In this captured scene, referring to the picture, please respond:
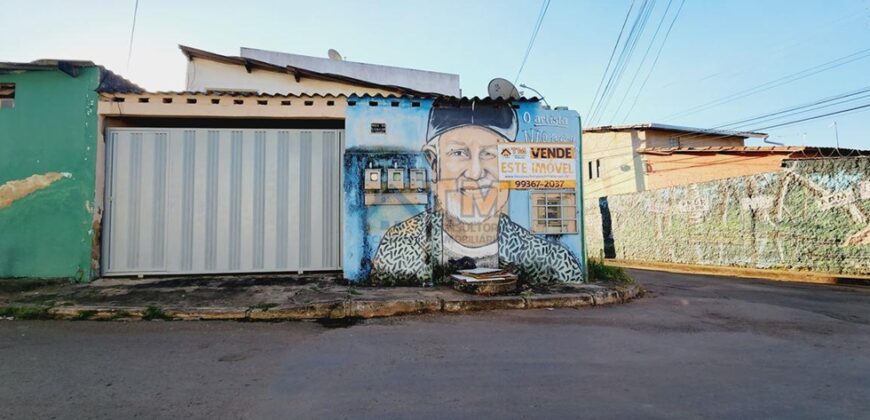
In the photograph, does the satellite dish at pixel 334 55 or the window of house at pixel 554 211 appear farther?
the satellite dish at pixel 334 55

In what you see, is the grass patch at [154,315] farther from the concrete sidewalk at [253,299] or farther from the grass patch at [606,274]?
the grass patch at [606,274]

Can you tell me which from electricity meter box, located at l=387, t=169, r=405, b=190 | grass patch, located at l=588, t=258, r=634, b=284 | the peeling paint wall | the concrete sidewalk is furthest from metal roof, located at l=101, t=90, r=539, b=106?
the peeling paint wall

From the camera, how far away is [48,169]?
6.84 metres

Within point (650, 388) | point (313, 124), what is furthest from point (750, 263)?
point (313, 124)

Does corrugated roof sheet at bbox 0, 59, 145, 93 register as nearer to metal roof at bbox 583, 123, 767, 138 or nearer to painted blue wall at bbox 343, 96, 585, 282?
painted blue wall at bbox 343, 96, 585, 282

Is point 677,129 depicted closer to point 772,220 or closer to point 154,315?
point 772,220

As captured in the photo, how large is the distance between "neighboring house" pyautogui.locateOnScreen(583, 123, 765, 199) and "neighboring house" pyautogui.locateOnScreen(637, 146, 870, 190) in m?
0.82

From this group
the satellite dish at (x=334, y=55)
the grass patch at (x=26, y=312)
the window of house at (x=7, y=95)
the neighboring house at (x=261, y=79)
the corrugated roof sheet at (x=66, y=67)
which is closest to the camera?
the grass patch at (x=26, y=312)

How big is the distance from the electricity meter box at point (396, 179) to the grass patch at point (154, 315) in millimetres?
3625

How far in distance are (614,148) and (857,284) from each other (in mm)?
13563

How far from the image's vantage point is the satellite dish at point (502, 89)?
25.2 feet

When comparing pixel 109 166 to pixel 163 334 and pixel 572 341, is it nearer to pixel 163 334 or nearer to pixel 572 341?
pixel 163 334

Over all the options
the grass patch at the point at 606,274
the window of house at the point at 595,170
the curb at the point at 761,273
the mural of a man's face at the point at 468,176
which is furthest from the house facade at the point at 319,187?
→ the window of house at the point at 595,170

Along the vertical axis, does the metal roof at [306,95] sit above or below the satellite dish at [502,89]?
below
